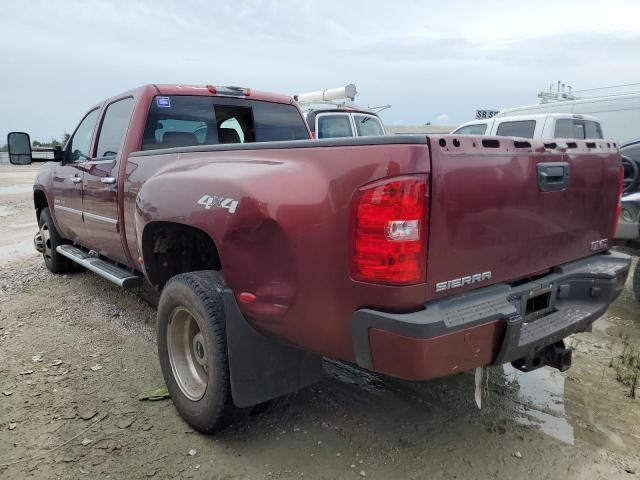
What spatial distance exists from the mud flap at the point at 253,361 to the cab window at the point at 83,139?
2940mm

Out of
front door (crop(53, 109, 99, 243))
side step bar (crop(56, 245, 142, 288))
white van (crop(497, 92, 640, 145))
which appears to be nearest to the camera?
side step bar (crop(56, 245, 142, 288))

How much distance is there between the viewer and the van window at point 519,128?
28.7ft

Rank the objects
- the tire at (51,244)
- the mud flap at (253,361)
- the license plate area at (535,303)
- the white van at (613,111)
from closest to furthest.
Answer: the license plate area at (535,303)
the mud flap at (253,361)
the tire at (51,244)
the white van at (613,111)

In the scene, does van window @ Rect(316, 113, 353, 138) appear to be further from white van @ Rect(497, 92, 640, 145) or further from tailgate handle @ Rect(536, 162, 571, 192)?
tailgate handle @ Rect(536, 162, 571, 192)

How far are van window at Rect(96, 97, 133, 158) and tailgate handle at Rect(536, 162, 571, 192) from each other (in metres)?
2.99

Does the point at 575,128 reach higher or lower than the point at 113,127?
higher

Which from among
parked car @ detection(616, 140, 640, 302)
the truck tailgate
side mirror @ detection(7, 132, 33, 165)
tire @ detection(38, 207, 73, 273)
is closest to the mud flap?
the truck tailgate

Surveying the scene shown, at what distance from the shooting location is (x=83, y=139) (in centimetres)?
489

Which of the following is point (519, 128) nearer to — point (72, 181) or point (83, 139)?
point (83, 139)

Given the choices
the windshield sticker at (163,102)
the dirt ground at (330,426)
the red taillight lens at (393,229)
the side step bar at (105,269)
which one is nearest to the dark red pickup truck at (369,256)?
the red taillight lens at (393,229)

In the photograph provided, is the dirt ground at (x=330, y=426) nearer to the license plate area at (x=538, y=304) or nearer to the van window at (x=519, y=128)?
the license plate area at (x=538, y=304)

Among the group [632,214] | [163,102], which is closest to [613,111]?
[632,214]

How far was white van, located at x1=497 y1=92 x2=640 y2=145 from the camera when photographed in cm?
980

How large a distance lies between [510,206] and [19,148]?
16.3 ft
